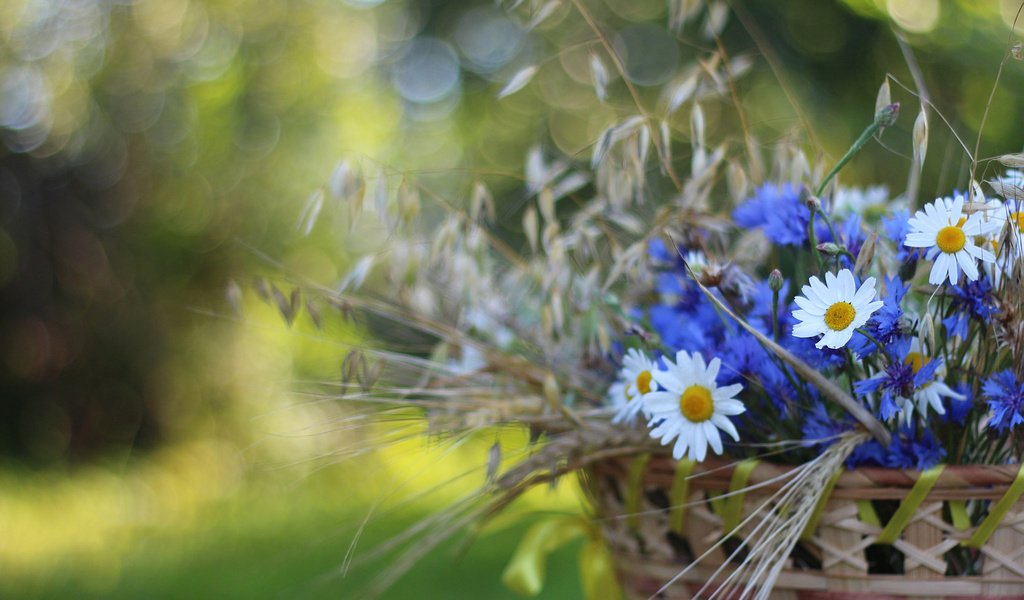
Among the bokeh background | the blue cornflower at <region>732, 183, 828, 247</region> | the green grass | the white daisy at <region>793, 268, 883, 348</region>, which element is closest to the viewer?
the white daisy at <region>793, 268, 883, 348</region>

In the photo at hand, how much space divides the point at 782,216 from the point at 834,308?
113 mm

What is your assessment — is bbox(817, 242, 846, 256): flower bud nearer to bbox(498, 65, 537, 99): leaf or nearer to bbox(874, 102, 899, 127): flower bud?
bbox(874, 102, 899, 127): flower bud

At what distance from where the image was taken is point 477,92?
4.36m

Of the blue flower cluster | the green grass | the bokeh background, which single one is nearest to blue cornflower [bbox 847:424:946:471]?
the blue flower cluster

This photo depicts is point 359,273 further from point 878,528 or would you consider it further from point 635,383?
point 878,528

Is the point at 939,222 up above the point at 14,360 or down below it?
above

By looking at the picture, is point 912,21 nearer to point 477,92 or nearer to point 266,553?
point 266,553

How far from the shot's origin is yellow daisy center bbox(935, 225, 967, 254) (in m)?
0.42

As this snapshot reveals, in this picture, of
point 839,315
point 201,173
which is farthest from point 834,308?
point 201,173

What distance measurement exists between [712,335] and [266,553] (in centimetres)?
187

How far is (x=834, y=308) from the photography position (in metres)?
0.41

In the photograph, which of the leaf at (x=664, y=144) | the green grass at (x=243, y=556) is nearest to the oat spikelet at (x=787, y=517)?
the leaf at (x=664, y=144)

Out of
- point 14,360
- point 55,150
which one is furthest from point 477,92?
point 14,360

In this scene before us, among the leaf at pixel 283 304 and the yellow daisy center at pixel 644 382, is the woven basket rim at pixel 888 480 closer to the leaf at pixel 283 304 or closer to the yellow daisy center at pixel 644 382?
the yellow daisy center at pixel 644 382
